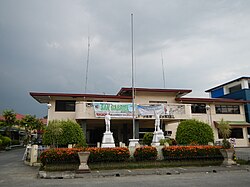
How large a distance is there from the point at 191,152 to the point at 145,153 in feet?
9.12

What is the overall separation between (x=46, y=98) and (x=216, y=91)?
27978 millimetres

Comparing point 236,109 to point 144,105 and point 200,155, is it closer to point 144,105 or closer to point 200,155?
point 144,105

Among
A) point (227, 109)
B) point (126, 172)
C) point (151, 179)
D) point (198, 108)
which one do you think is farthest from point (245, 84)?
point (151, 179)

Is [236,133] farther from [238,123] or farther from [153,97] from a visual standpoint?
[153,97]

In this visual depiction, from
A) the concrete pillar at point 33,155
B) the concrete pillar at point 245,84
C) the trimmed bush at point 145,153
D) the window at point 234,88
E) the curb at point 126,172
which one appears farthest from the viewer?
the window at point 234,88

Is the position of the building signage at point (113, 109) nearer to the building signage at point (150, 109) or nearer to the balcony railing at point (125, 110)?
the balcony railing at point (125, 110)

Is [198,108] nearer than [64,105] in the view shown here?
No

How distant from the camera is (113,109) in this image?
21.1m

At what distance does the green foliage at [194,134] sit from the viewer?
55.3 ft

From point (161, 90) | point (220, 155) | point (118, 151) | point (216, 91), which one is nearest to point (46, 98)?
point (161, 90)

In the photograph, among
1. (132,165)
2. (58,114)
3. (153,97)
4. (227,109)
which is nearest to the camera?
(132,165)

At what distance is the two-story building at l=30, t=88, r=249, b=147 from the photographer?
2117 cm

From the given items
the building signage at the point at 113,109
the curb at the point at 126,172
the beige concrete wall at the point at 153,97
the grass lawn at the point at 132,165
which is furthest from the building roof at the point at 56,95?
the curb at the point at 126,172

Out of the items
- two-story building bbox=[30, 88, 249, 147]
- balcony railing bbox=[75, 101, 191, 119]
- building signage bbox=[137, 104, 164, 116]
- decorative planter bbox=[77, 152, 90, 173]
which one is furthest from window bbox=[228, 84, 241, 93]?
decorative planter bbox=[77, 152, 90, 173]
